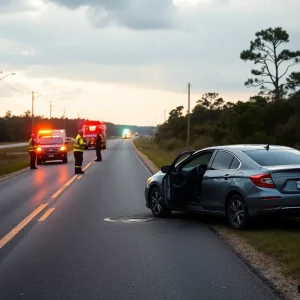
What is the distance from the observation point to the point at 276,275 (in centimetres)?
757

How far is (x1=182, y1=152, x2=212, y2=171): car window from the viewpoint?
1265 centimetres

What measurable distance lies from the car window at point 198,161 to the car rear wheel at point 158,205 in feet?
2.93

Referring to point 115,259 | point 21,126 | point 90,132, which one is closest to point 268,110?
point 90,132

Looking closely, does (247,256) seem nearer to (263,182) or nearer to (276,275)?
(276,275)

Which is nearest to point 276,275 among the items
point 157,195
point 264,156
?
point 264,156

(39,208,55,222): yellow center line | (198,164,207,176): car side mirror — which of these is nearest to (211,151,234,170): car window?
(198,164,207,176): car side mirror

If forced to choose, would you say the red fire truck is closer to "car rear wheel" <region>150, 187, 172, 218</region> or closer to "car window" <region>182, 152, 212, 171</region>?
"car rear wheel" <region>150, 187, 172, 218</region>

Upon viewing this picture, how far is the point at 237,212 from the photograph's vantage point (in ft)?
36.7

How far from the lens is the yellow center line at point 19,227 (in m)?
10.4

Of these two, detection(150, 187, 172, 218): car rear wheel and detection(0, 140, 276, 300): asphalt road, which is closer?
detection(0, 140, 276, 300): asphalt road

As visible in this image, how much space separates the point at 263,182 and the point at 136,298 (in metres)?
4.76

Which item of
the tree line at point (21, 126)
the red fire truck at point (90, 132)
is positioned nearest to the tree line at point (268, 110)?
the red fire truck at point (90, 132)

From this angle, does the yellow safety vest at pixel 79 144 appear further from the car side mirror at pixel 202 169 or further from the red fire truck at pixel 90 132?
the red fire truck at pixel 90 132

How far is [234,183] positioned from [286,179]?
949 mm
